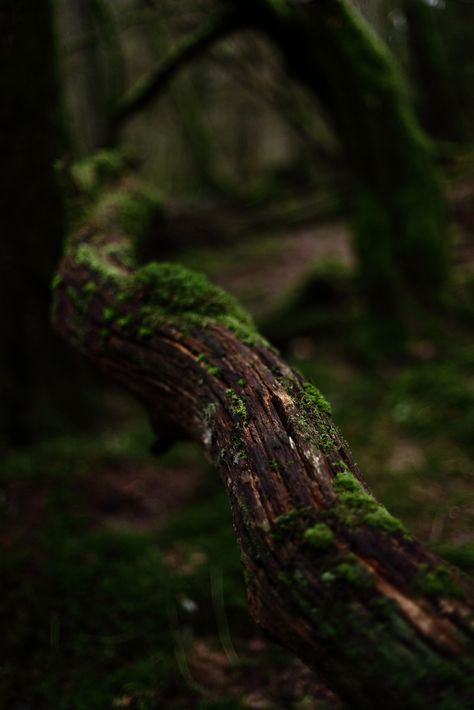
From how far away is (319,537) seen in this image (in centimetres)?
156

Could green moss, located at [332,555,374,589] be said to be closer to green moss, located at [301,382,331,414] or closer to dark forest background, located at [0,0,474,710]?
green moss, located at [301,382,331,414]

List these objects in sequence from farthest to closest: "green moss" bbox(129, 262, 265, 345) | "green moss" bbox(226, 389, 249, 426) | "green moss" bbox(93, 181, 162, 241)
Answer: "green moss" bbox(93, 181, 162, 241) < "green moss" bbox(129, 262, 265, 345) < "green moss" bbox(226, 389, 249, 426)

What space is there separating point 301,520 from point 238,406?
0.55m

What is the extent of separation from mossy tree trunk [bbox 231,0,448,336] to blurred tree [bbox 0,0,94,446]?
7.34ft

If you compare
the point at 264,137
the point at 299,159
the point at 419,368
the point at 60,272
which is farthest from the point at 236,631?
the point at 264,137

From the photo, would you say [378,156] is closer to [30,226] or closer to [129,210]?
[129,210]

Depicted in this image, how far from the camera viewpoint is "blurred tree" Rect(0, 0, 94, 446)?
438 centimetres

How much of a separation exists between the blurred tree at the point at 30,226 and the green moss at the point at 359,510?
406 cm

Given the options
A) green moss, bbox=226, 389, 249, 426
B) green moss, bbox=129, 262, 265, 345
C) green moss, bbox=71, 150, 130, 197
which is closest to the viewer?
green moss, bbox=226, 389, 249, 426

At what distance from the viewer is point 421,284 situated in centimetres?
577

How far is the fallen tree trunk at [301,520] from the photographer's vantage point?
1404 mm

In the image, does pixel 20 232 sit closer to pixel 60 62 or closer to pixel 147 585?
pixel 60 62

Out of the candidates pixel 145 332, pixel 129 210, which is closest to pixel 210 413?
pixel 145 332

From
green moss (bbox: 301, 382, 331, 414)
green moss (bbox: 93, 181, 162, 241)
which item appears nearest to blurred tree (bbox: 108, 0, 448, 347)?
green moss (bbox: 93, 181, 162, 241)
